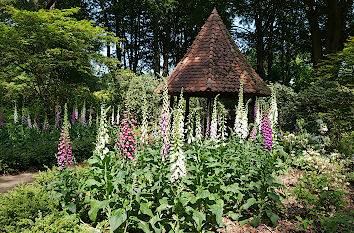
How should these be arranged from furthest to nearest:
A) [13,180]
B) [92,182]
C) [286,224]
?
[13,180], [286,224], [92,182]

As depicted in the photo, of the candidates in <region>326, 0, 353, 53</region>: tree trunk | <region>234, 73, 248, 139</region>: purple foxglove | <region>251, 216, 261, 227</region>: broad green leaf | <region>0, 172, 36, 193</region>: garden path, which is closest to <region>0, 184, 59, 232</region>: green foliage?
<region>0, 172, 36, 193</region>: garden path

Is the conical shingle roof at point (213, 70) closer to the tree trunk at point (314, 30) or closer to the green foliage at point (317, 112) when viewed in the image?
the green foliage at point (317, 112)

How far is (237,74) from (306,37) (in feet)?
49.5

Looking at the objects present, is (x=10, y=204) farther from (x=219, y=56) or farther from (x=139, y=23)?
(x=139, y=23)

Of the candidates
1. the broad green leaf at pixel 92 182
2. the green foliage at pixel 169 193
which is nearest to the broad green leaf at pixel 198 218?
the green foliage at pixel 169 193

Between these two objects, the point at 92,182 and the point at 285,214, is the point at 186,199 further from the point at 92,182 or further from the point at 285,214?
the point at 285,214

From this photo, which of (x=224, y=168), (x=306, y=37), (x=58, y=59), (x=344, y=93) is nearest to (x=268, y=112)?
(x=224, y=168)

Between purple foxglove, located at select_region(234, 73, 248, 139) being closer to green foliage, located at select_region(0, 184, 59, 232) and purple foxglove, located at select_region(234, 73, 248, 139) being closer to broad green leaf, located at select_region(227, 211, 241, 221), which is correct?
broad green leaf, located at select_region(227, 211, 241, 221)

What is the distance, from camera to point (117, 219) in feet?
9.78

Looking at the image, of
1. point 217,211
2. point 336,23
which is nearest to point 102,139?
point 217,211

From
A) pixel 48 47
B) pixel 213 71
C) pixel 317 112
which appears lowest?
pixel 317 112

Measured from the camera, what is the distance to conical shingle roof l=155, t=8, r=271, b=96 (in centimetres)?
798

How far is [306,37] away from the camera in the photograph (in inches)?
765

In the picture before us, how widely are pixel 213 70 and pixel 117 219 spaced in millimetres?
6534
